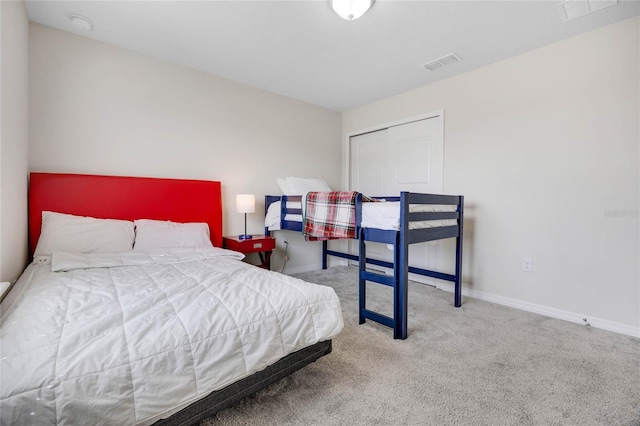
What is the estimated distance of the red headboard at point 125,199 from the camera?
2105 millimetres

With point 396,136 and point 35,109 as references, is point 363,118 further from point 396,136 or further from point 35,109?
point 35,109

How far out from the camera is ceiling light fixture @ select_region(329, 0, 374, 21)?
1.80 m

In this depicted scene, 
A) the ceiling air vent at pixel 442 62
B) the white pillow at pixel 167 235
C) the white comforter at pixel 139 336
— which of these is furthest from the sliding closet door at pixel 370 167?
the white comforter at pixel 139 336

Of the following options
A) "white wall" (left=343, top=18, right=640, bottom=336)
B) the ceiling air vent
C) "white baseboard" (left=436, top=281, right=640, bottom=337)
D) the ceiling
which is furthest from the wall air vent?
"white baseboard" (left=436, top=281, right=640, bottom=337)

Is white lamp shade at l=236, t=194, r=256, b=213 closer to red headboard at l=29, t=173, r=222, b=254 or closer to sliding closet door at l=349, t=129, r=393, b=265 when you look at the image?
red headboard at l=29, t=173, r=222, b=254

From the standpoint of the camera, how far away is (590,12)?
1.95 meters

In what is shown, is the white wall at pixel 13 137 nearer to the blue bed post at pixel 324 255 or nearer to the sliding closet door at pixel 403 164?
the blue bed post at pixel 324 255

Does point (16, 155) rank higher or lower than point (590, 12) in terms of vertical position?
lower

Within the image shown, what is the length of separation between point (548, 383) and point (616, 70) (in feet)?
7.30

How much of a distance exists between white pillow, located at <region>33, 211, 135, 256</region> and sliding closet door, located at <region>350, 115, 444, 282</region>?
9.15 ft

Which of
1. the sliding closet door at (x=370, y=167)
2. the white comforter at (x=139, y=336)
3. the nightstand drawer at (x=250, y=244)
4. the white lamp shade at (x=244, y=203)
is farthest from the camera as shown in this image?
the sliding closet door at (x=370, y=167)

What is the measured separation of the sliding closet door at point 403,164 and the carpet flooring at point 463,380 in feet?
4.29

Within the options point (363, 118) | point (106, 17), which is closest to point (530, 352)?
point (363, 118)

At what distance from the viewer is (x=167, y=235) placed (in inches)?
91.6
